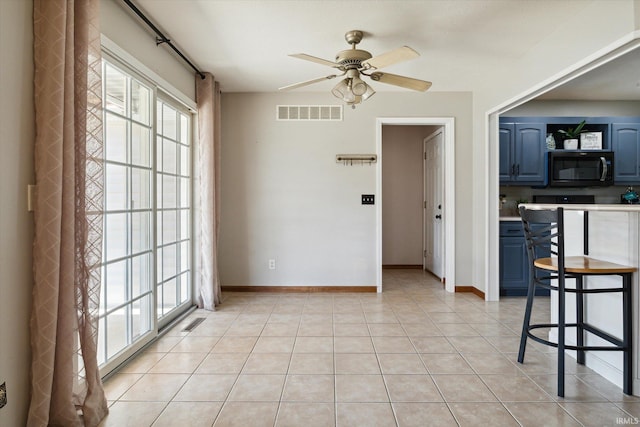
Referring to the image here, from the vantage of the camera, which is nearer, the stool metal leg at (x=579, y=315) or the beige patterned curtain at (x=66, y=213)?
the beige patterned curtain at (x=66, y=213)

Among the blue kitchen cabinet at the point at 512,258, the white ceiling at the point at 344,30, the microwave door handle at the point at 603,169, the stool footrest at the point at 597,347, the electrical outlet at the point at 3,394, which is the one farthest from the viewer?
the microwave door handle at the point at 603,169

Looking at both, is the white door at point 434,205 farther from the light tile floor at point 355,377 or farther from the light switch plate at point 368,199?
the light tile floor at point 355,377

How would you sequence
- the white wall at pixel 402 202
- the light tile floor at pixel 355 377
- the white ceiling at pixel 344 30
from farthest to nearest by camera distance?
the white wall at pixel 402 202 → the white ceiling at pixel 344 30 → the light tile floor at pixel 355 377

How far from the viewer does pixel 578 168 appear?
14.1ft

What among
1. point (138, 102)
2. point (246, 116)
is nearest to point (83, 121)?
point (138, 102)

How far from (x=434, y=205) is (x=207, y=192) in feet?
11.6

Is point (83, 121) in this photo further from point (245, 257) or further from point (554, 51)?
point (554, 51)

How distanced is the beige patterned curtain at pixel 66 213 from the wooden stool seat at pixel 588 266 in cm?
276

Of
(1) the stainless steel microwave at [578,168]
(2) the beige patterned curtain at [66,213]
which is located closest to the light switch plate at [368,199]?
(1) the stainless steel microwave at [578,168]

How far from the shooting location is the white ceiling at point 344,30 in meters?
2.44

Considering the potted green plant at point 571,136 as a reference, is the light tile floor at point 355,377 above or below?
below

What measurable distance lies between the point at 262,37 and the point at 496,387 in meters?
3.21

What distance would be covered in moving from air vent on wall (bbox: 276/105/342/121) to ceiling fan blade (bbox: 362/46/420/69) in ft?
5.70

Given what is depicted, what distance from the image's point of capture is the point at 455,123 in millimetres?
4316
